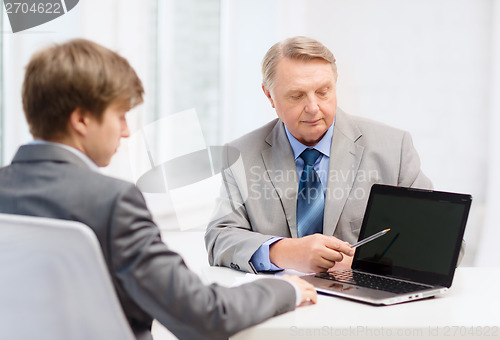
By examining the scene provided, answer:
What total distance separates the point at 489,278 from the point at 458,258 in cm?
22

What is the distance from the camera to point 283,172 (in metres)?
1.63

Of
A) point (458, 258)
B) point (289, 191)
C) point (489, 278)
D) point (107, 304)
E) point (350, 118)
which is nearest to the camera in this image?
point (107, 304)

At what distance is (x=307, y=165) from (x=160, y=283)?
86 cm

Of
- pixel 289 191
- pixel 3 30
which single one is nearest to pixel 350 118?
pixel 289 191

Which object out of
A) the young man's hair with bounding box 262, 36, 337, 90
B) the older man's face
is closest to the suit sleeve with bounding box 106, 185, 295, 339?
the older man's face

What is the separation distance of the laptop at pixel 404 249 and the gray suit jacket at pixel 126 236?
1.15 feet

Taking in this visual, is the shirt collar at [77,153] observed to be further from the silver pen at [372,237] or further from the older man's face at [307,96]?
the older man's face at [307,96]

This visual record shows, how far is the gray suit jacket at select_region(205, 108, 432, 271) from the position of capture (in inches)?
62.4

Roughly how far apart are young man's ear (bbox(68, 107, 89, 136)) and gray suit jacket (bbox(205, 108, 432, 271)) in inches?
25.2

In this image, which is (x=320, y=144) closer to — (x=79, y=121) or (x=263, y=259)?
(x=263, y=259)

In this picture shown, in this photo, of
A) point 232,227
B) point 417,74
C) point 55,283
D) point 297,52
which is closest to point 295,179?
point 232,227

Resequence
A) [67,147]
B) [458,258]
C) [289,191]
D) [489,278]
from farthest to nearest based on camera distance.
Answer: [289,191] → [489,278] → [458,258] → [67,147]

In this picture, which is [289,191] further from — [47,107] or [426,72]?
[426,72]

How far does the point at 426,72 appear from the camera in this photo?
3459 millimetres
